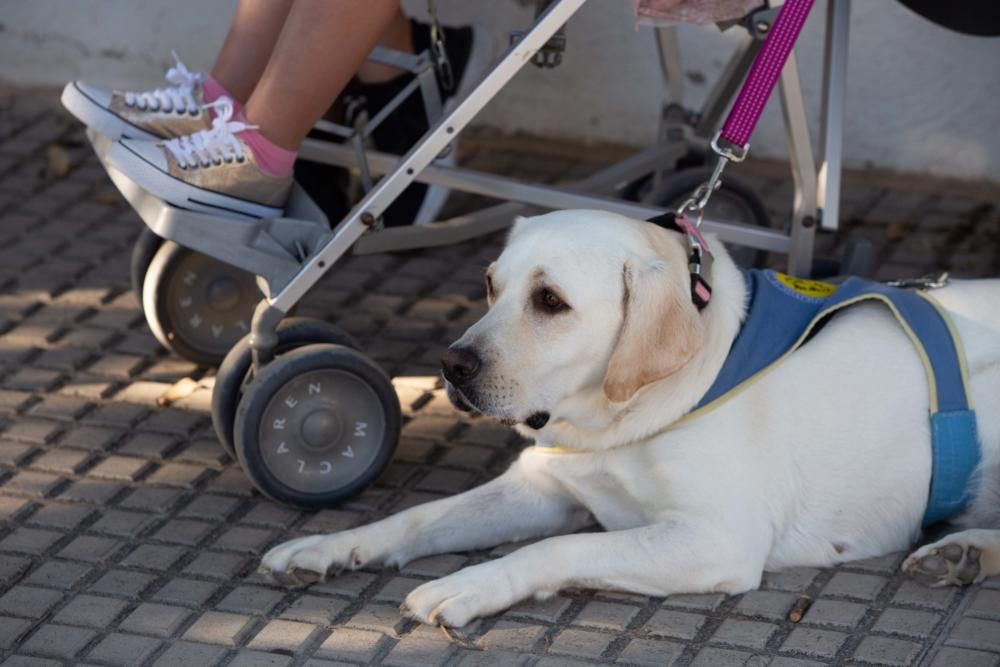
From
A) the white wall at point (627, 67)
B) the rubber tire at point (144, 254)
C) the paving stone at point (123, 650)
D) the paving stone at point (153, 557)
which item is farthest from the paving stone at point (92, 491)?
the white wall at point (627, 67)

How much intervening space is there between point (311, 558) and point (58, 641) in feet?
1.71

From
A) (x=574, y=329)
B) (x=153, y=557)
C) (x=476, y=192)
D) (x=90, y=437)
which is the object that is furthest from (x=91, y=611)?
(x=476, y=192)

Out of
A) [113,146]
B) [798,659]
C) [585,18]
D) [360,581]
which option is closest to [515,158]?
[585,18]

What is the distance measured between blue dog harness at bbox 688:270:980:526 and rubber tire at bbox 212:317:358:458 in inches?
39.6

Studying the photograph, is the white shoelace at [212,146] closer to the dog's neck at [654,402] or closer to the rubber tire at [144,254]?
the rubber tire at [144,254]

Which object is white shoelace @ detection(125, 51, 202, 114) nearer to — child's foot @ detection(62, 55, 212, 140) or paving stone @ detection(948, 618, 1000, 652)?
child's foot @ detection(62, 55, 212, 140)

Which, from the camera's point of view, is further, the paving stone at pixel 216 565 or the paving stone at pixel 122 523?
the paving stone at pixel 122 523

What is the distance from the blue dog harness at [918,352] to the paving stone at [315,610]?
0.84 m

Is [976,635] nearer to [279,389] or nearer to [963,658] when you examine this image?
[963,658]

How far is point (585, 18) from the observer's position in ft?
17.7

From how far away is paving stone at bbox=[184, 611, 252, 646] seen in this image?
9.59 feet

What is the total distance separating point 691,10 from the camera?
352 cm

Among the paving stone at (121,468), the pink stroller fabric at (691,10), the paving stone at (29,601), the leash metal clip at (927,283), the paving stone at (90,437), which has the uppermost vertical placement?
the pink stroller fabric at (691,10)

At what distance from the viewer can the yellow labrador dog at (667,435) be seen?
9.27 ft
